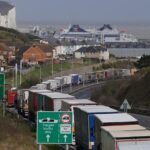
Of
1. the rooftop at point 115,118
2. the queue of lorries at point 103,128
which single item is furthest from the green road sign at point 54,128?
the rooftop at point 115,118

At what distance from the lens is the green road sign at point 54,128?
1694 centimetres

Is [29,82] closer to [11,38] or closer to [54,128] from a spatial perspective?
[11,38]

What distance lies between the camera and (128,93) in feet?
245

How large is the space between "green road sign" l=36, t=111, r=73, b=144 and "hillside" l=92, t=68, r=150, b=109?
47694 mm

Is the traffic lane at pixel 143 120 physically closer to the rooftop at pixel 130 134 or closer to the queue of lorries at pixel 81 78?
the rooftop at pixel 130 134

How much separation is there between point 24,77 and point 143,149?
8819 centimetres

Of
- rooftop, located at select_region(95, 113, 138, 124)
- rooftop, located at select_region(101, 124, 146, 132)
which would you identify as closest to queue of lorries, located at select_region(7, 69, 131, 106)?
rooftop, located at select_region(95, 113, 138, 124)

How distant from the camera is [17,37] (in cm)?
17775

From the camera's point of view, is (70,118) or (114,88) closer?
(70,118)

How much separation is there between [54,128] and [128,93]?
5805cm

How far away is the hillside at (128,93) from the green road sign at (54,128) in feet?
156

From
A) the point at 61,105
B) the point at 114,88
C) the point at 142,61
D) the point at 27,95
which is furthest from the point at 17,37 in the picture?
the point at 61,105

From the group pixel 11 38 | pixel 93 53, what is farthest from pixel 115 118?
→ pixel 93 53

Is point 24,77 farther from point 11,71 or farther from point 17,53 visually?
point 17,53
